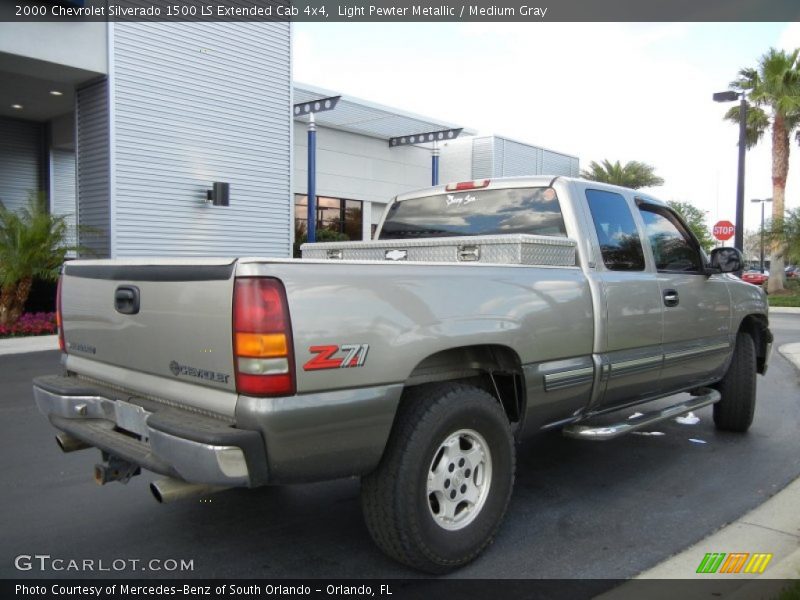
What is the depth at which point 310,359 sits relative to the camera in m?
2.62

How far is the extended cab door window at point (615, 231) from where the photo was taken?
4.30 metres

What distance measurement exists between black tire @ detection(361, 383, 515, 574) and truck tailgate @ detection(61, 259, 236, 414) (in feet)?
2.60

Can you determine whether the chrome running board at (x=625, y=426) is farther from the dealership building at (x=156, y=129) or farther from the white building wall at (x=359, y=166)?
the white building wall at (x=359, y=166)

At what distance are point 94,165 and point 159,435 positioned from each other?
13.2 metres

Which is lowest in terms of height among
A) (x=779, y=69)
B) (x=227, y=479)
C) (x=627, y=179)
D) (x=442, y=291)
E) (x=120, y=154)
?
(x=227, y=479)

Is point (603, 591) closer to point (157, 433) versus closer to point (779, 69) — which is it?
point (157, 433)

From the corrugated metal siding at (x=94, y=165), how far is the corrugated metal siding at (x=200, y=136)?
0.90 ft

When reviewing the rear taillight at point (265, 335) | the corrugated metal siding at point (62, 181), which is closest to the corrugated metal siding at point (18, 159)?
the corrugated metal siding at point (62, 181)

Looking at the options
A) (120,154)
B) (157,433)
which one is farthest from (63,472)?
(120,154)

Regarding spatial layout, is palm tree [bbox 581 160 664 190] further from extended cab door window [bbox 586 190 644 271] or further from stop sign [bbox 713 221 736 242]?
extended cab door window [bbox 586 190 644 271]

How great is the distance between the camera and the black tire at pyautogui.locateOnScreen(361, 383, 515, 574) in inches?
115

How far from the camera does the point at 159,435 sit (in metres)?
2.70

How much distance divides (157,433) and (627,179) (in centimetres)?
4027
